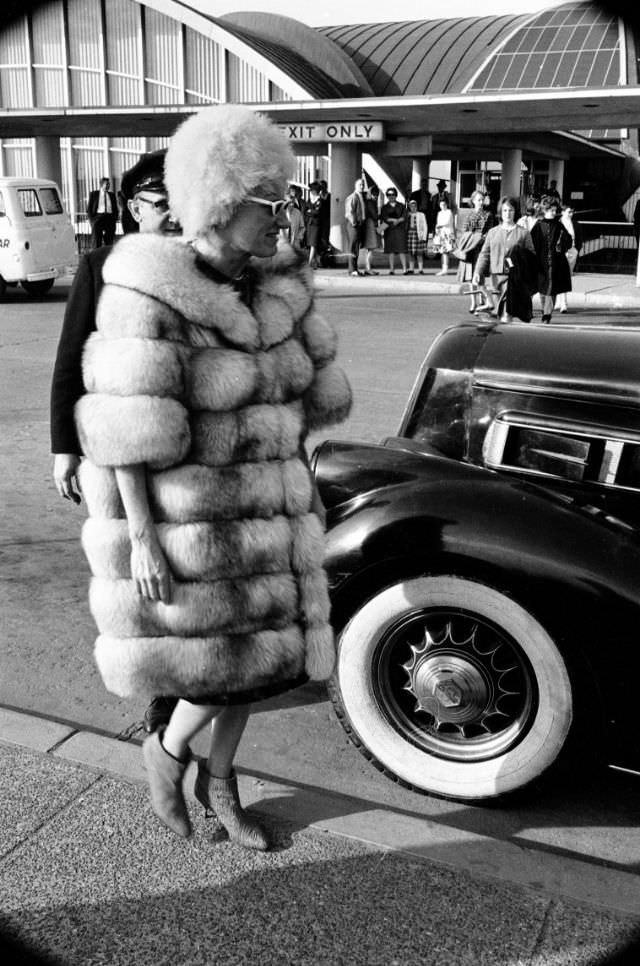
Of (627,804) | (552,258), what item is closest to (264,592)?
(627,804)

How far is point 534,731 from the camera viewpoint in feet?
9.06

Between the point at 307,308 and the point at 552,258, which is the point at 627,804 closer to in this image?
the point at 307,308

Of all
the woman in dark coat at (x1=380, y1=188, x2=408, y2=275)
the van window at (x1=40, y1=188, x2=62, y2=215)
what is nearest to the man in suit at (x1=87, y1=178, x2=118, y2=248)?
the van window at (x1=40, y1=188, x2=62, y2=215)

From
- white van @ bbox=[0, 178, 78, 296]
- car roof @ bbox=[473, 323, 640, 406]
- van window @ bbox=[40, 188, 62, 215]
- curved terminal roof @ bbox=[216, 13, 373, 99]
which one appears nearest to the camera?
car roof @ bbox=[473, 323, 640, 406]

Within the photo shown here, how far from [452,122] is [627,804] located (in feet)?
83.6

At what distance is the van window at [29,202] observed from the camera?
16.1 m

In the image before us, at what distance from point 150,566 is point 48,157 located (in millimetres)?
32258

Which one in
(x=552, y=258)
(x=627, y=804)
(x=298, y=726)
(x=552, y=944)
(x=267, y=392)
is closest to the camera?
(x=552, y=944)

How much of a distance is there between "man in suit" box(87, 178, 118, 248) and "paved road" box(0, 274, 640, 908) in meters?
16.1

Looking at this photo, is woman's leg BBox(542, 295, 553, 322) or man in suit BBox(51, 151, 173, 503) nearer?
man in suit BBox(51, 151, 173, 503)

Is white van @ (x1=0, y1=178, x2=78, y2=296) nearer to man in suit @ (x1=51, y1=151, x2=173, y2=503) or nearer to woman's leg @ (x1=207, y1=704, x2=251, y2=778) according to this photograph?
man in suit @ (x1=51, y1=151, x2=173, y2=503)

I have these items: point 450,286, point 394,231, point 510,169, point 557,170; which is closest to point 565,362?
point 450,286

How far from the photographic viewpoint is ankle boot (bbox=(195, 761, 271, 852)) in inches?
103

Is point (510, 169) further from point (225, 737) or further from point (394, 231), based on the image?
point (225, 737)
